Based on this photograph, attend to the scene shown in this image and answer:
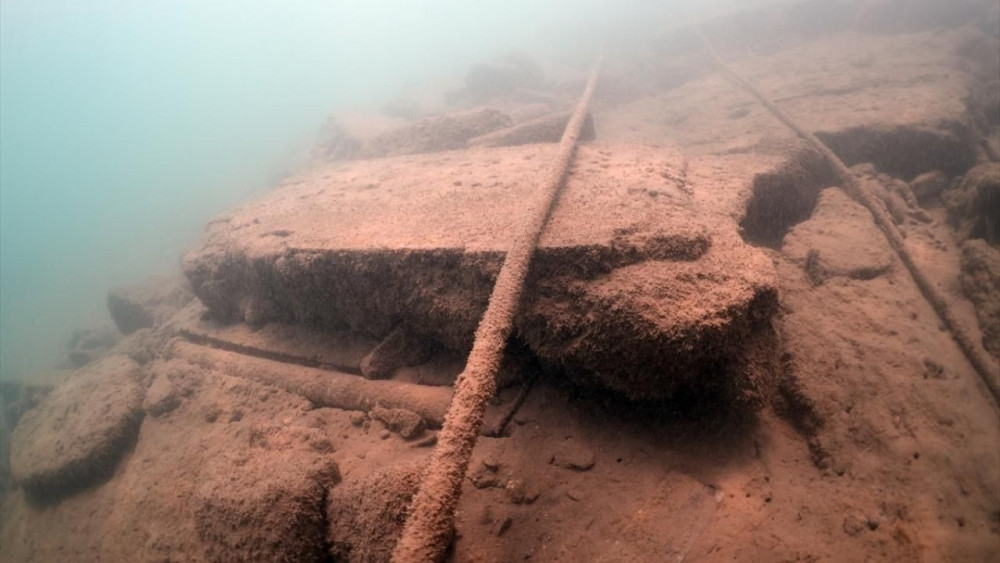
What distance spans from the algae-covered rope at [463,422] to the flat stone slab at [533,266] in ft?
0.79

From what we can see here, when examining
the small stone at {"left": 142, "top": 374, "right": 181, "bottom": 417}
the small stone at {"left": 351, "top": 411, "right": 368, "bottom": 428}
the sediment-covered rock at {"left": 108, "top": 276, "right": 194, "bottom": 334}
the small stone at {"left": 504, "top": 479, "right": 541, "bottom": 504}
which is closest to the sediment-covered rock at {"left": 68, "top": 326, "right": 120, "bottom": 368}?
the sediment-covered rock at {"left": 108, "top": 276, "right": 194, "bottom": 334}

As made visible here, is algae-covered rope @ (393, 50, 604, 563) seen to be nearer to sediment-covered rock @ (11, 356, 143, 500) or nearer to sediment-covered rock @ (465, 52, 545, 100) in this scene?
sediment-covered rock @ (11, 356, 143, 500)

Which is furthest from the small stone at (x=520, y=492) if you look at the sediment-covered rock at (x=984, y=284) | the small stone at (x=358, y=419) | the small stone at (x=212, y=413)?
the sediment-covered rock at (x=984, y=284)

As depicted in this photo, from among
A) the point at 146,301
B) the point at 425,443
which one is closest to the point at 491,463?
the point at 425,443

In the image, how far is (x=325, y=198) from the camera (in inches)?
174

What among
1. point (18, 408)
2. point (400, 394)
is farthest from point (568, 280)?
point (18, 408)

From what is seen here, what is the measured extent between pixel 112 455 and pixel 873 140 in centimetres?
791

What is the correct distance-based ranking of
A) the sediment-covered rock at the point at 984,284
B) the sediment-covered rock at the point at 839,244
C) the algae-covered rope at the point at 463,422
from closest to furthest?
the algae-covered rope at the point at 463,422 → the sediment-covered rock at the point at 984,284 → the sediment-covered rock at the point at 839,244

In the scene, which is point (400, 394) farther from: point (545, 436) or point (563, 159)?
point (563, 159)

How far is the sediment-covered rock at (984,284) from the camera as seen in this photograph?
8.60ft

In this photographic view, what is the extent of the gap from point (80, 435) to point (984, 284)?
23.5 feet

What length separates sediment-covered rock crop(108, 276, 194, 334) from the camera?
7.21 metres

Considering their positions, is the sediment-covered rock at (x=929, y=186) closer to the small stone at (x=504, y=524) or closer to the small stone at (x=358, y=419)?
the small stone at (x=504, y=524)

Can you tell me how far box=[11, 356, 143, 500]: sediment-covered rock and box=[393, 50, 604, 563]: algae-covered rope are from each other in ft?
13.3
